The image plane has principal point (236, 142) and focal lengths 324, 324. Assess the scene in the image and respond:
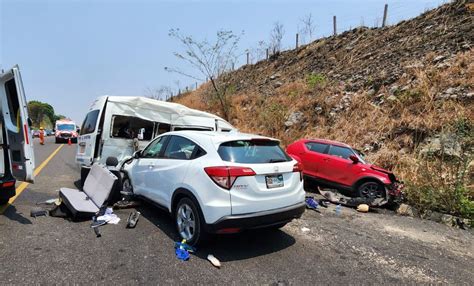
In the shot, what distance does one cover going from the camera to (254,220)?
4.09 metres

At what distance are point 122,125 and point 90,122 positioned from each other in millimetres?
810

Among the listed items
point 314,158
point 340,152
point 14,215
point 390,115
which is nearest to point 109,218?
point 14,215

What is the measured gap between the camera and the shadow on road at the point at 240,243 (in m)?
4.28

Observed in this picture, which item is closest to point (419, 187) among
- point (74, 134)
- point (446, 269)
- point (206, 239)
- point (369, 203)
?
point (369, 203)

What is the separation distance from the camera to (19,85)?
16.7ft

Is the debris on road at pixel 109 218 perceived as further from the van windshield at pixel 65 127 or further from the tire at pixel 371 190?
the van windshield at pixel 65 127

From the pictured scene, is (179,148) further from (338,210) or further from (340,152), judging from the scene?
(340,152)

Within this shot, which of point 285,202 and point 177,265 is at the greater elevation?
point 285,202

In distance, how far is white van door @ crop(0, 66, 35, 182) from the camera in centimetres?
518

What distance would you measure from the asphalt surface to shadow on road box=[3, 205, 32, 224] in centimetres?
1

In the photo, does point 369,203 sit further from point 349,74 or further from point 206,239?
point 349,74

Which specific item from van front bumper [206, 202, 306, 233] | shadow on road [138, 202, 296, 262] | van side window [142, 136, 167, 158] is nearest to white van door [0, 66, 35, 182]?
van side window [142, 136, 167, 158]

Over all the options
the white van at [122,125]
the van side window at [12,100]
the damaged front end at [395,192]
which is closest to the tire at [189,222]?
the van side window at [12,100]

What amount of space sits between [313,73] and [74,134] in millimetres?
20598
